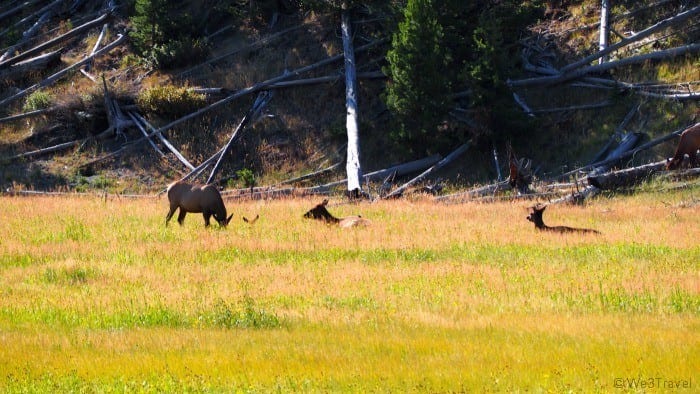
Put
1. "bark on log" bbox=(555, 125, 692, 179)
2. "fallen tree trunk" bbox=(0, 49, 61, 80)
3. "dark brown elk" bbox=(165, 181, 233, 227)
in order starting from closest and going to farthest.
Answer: "dark brown elk" bbox=(165, 181, 233, 227)
"bark on log" bbox=(555, 125, 692, 179)
"fallen tree trunk" bbox=(0, 49, 61, 80)

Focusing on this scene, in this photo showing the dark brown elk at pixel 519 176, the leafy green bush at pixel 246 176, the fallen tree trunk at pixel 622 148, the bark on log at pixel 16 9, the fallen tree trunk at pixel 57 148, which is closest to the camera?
the dark brown elk at pixel 519 176

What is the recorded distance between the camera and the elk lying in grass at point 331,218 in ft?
77.0

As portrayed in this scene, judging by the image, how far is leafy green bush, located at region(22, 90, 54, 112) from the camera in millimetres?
41250

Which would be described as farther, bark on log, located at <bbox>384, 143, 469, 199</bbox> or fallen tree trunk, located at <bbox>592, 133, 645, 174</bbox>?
bark on log, located at <bbox>384, 143, 469, 199</bbox>

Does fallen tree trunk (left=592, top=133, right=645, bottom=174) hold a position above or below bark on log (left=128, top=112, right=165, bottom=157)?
below

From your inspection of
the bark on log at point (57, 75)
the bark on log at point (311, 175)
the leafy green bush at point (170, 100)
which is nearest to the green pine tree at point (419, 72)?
the bark on log at point (311, 175)

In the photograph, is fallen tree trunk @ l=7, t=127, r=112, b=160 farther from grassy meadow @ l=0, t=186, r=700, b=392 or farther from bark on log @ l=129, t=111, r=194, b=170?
grassy meadow @ l=0, t=186, r=700, b=392

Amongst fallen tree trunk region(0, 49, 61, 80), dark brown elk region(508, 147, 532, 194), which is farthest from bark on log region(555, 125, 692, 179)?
fallen tree trunk region(0, 49, 61, 80)

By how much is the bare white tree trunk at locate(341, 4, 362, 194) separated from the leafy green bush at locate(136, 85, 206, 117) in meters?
6.61

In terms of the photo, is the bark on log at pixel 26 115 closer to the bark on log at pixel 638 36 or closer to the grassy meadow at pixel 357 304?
the grassy meadow at pixel 357 304

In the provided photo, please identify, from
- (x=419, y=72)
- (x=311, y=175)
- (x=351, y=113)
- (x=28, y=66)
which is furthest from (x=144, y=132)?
(x=419, y=72)

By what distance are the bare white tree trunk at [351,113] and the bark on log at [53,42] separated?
1435 centimetres

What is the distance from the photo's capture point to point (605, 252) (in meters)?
19.0

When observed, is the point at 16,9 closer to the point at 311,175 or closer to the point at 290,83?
the point at 290,83
